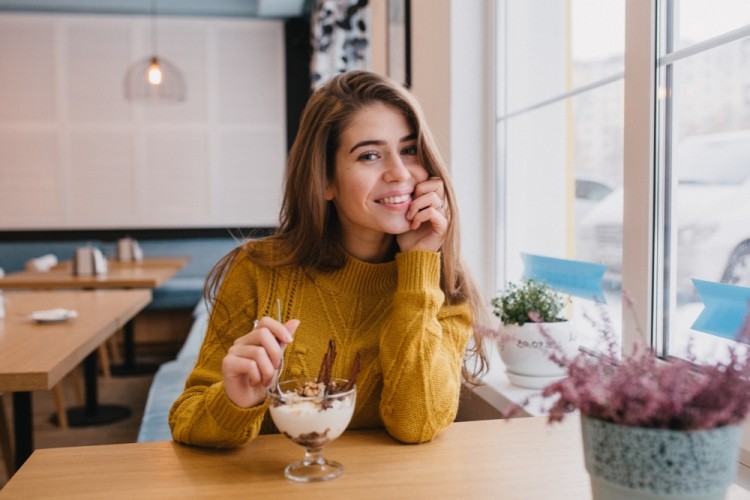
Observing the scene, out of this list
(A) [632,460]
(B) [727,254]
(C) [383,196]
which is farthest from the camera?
(C) [383,196]

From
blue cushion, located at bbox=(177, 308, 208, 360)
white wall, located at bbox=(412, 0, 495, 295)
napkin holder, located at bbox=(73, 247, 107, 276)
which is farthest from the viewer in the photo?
napkin holder, located at bbox=(73, 247, 107, 276)

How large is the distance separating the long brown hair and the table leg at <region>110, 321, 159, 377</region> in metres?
3.96

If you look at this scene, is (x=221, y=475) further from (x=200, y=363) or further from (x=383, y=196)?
(x=383, y=196)

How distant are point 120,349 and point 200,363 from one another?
504cm

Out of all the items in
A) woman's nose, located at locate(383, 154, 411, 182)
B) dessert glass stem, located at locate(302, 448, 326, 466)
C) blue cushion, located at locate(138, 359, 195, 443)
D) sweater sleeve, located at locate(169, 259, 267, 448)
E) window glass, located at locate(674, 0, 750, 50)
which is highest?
window glass, located at locate(674, 0, 750, 50)

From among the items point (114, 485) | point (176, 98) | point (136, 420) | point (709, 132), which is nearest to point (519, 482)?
point (114, 485)

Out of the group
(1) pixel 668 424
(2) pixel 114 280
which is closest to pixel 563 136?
(1) pixel 668 424

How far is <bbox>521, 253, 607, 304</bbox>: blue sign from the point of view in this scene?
1.81 metres

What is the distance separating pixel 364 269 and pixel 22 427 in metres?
1.69

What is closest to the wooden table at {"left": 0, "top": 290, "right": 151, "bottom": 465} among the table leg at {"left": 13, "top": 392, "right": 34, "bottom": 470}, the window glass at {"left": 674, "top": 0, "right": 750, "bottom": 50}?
the table leg at {"left": 13, "top": 392, "right": 34, "bottom": 470}

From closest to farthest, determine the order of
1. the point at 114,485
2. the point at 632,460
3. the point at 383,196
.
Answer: the point at 632,460 → the point at 114,485 → the point at 383,196

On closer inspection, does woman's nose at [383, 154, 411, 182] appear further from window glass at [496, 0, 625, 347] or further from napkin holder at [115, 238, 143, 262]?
napkin holder at [115, 238, 143, 262]

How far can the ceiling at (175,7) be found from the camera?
6.29 metres

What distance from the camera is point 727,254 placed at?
1308mm
